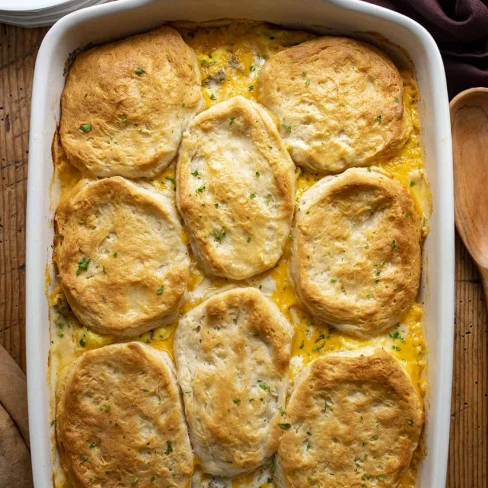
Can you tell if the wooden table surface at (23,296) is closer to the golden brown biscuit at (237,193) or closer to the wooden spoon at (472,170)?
the wooden spoon at (472,170)

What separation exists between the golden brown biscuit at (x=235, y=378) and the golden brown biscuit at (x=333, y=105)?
0.62 m

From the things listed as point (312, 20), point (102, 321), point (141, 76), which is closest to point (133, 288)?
point (102, 321)

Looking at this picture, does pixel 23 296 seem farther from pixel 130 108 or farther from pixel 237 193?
pixel 237 193

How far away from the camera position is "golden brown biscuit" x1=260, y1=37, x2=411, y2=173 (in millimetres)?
2668

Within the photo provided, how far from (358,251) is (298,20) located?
0.97 m

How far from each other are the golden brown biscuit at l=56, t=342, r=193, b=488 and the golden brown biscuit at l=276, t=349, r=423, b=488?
43 cm

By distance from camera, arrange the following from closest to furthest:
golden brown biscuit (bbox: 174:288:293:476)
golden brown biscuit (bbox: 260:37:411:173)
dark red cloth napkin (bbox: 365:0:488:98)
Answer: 1. golden brown biscuit (bbox: 174:288:293:476)
2. golden brown biscuit (bbox: 260:37:411:173)
3. dark red cloth napkin (bbox: 365:0:488:98)

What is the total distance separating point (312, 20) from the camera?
9.08 ft

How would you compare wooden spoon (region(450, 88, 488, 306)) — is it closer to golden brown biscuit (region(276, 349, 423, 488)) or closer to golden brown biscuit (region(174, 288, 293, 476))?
golden brown biscuit (region(276, 349, 423, 488))

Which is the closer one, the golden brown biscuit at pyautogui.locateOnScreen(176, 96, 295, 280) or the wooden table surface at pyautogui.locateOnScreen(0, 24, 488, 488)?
the golden brown biscuit at pyautogui.locateOnScreen(176, 96, 295, 280)

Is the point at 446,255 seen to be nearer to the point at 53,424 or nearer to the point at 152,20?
the point at 152,20

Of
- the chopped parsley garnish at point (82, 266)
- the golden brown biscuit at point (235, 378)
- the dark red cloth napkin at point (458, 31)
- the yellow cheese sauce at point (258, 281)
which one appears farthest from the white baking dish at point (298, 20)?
the golden brown biscuit at point (235, 378)

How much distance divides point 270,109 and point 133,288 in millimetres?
879

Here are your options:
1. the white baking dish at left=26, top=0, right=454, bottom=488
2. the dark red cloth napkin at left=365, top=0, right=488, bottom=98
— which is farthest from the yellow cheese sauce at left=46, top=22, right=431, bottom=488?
the dark red cloth napkin at left=365, top=0, right=488, bottom=98
